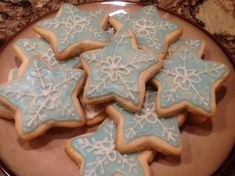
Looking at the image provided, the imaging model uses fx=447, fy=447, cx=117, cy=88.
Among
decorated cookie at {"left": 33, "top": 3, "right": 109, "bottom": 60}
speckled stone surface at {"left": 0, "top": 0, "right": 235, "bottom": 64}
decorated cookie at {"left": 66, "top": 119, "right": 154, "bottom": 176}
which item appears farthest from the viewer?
speckled stone surface at {"left": 0, "top": 0, "right": 235, "bottom": 64}

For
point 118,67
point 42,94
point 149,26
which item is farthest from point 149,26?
point 42,94

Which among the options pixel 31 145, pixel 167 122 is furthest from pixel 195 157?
pixel 31 145

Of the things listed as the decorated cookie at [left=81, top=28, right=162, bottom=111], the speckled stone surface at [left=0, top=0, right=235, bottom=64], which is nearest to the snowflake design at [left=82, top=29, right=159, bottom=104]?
the decorated cookie at [left=81, top=28, right=162, bottom=111]

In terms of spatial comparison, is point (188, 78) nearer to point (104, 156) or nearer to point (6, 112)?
point (104, 156)

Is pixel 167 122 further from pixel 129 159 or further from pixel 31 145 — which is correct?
pixel 31 145

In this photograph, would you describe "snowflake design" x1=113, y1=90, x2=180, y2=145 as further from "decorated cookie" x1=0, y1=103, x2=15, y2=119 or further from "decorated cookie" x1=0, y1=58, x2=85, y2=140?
"decorated cookie" x1=0, y1=103, x2=15, y2=119

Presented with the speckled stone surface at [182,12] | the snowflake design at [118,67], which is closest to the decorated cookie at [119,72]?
the snowflake design at [118,67]

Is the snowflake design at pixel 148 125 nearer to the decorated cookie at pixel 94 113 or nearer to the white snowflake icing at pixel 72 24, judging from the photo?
the decorated cookie at pixel 94 113
